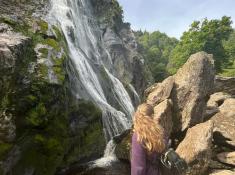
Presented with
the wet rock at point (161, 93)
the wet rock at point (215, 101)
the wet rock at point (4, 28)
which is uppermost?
the wet rock at point (4, 28)

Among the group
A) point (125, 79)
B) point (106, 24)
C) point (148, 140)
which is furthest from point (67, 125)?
point (106, 24)

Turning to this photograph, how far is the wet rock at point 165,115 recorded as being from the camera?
39.7 ft

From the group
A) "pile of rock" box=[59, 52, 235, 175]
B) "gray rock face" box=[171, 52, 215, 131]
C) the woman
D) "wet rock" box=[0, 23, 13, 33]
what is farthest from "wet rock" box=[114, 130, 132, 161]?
the woman

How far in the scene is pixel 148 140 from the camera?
16.9 feet

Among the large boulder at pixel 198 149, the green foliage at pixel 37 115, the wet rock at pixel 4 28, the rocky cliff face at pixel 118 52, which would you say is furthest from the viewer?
the rocky cliff face at pixel 118 52

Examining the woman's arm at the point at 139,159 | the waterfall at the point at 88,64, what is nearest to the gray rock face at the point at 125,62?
the waterfall at the point at 88,64

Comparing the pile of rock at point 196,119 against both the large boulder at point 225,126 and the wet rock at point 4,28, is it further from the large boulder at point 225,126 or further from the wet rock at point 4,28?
the wet rock at point 4,28

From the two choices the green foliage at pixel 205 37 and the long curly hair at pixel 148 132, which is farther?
the green foliage at pixel 205 37

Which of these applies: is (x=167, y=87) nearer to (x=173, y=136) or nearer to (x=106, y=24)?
(x=173, y=136)

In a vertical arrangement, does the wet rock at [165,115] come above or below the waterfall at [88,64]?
below

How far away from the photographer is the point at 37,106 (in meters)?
11.4

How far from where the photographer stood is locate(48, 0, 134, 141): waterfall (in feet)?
56.8

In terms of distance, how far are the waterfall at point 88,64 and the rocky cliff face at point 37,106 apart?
1.45 metres

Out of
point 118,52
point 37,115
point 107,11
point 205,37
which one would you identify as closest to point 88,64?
point 37,115
